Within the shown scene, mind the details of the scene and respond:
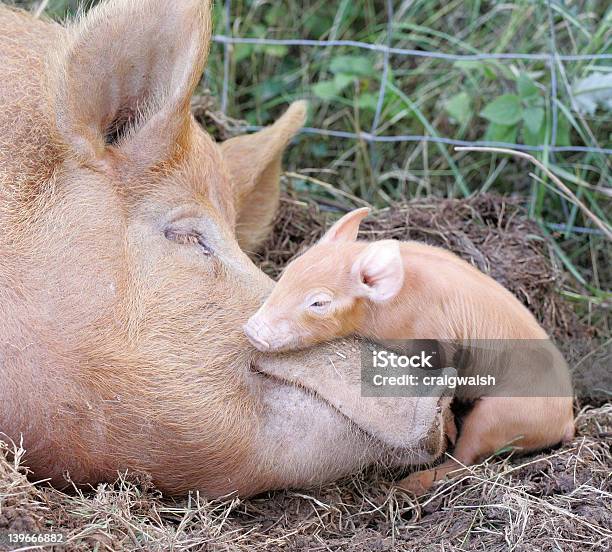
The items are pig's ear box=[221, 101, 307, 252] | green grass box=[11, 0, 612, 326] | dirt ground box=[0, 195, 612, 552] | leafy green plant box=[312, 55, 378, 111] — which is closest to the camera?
dirt ground box=[0, 195, 612, 552]

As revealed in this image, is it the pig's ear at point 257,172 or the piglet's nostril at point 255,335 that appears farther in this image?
the pig's ear at point 257,172

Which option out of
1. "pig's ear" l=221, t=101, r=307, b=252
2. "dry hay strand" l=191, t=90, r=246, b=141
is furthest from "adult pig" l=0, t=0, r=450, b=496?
"dry hay strand" l=191, t=90, r=246, b=141

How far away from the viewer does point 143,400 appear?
2486 millimetres

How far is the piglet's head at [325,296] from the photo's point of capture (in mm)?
2641

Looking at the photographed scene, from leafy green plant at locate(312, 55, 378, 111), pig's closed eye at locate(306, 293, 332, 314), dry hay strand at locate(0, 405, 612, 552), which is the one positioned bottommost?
dry hay strand at locate(0, 405, 612, 552)

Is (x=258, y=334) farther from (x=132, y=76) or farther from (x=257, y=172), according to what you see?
(x=257, y=172)

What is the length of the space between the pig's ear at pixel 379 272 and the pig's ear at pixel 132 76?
70 centimetres

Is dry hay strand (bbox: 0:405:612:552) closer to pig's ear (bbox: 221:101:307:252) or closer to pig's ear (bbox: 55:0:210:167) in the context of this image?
pig's ear (bbox: 55:0:210:167)

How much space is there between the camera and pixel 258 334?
2613 millimetres

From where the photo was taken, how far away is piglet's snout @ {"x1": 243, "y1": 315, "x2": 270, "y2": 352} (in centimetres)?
261

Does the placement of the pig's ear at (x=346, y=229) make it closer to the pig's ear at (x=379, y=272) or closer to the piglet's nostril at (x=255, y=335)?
the pig's ear at (x=379, y=272)

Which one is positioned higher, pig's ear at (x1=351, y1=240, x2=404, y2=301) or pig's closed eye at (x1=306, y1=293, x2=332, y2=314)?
pig's ear at (x1=351, y1=240, x2=404, y2=301)

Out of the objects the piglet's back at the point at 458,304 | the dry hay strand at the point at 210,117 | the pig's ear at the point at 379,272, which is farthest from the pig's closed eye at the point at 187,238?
the dry hay strand at the point at 210,117

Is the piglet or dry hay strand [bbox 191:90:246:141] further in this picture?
dry hay strand [bbox 191:90:246:141]
